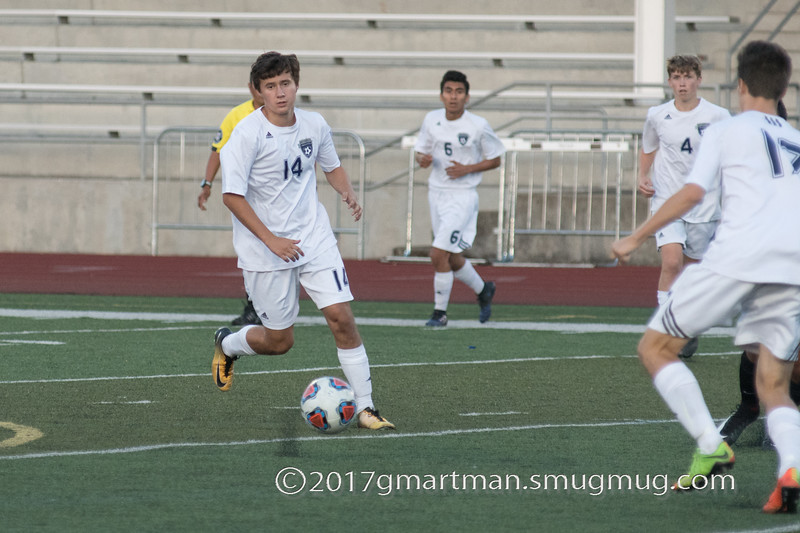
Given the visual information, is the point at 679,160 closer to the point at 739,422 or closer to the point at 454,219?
the point at 454,219

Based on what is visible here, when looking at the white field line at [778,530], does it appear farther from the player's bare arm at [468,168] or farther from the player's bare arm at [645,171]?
the player's bare arm at [468,168]

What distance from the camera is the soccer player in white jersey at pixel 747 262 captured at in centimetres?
509

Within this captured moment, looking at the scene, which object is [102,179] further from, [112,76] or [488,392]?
[488,392]

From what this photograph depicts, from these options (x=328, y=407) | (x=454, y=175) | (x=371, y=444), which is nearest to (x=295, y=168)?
(x=328, y=407)

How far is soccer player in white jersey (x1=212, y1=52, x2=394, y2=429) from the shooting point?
6973mm

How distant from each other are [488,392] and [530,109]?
46.5 feet

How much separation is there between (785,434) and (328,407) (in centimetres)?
243

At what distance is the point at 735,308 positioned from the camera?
5.17 meters

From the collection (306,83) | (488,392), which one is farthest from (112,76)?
(488,392)

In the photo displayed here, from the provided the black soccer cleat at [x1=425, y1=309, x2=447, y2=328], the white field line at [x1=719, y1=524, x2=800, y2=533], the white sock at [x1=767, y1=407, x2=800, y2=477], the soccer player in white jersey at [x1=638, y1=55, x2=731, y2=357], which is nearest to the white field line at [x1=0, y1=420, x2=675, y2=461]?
the white sock at [x1=767, y1=407, x2=800, y2=477]

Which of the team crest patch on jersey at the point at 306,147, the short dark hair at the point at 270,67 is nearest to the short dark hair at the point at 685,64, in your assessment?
the team crest patch on jersey at the point at 306,147

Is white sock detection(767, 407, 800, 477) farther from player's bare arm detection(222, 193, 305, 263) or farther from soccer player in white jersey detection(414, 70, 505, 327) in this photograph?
soccer player in white jersey detection(414, 70, 505, 327)

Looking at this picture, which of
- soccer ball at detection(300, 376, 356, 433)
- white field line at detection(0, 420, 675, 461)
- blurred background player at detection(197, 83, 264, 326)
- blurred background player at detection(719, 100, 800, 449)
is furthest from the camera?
blurred background player at detection(197, 83, 264, 326)

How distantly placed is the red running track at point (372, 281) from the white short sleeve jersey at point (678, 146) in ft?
17.8
